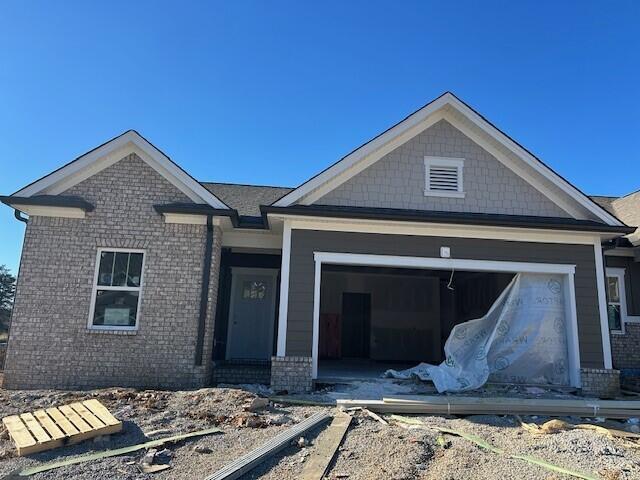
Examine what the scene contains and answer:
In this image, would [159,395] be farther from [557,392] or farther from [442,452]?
[557,392]

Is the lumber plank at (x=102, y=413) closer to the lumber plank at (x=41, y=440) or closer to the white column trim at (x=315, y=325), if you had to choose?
the lumber plank at (x=41, y=440)

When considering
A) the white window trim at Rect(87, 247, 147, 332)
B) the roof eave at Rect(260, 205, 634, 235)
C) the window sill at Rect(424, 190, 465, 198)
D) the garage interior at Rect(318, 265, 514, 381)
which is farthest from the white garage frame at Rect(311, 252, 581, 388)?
the garage interior at Rect(318, 265, 514, 381)

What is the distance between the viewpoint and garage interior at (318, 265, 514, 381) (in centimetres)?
1608

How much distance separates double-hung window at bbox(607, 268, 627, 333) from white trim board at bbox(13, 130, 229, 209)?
994 centimetres

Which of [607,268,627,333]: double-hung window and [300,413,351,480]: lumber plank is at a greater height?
[607,268,627,333]: double-hung window

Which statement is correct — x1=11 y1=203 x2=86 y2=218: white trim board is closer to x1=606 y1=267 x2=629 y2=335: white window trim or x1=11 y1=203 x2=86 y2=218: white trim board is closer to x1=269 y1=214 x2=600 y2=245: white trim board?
x1=269 y1=214 x2=600 y2=245: white trim board

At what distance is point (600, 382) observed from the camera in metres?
9.62

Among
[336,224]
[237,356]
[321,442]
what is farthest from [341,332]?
[321,442]

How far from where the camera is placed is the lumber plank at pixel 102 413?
5.93 m

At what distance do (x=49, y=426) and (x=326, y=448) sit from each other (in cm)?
349

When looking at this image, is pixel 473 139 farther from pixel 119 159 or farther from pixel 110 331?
pixel 110 331

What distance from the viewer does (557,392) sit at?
9.37 meters

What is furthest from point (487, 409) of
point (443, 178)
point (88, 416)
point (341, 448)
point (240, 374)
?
point (88, 416)

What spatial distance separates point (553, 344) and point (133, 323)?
8736mm
